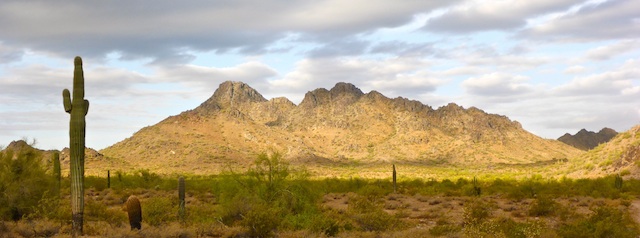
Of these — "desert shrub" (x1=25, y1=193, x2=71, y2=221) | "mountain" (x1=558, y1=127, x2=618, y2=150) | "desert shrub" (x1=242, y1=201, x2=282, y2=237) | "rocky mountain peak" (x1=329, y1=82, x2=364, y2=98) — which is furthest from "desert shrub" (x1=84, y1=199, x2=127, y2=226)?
"mountain" (x1=558, y1=127, x2=618, y2=150)

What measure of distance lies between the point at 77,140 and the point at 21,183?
4.83 metres

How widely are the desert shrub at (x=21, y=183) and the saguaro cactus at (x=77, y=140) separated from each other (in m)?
3.48

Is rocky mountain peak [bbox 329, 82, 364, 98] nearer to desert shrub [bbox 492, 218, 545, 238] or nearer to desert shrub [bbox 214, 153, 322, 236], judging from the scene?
desert shrub [bbox 214, 153, 322, 236]

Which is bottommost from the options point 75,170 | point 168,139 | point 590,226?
point 590,226

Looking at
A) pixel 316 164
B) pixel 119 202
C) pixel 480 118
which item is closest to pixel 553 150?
pixel 480 118

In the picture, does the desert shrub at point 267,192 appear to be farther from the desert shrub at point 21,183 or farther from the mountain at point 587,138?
the mountain at point 587,138

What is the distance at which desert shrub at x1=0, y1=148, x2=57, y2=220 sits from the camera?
20.5m

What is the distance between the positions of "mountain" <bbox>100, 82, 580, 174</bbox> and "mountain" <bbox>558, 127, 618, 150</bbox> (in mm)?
17322

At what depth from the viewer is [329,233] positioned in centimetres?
1734

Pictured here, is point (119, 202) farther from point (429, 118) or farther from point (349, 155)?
point (429, 118)

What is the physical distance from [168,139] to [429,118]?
6230 cm

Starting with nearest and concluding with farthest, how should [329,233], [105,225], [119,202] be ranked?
1. [329,233]
2. [105,225]
3. [119,202]

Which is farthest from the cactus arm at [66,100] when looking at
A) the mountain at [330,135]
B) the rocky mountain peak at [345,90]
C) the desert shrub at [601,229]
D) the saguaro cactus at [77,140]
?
the rocky mountain peak at [345,90]

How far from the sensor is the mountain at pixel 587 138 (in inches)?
5743
